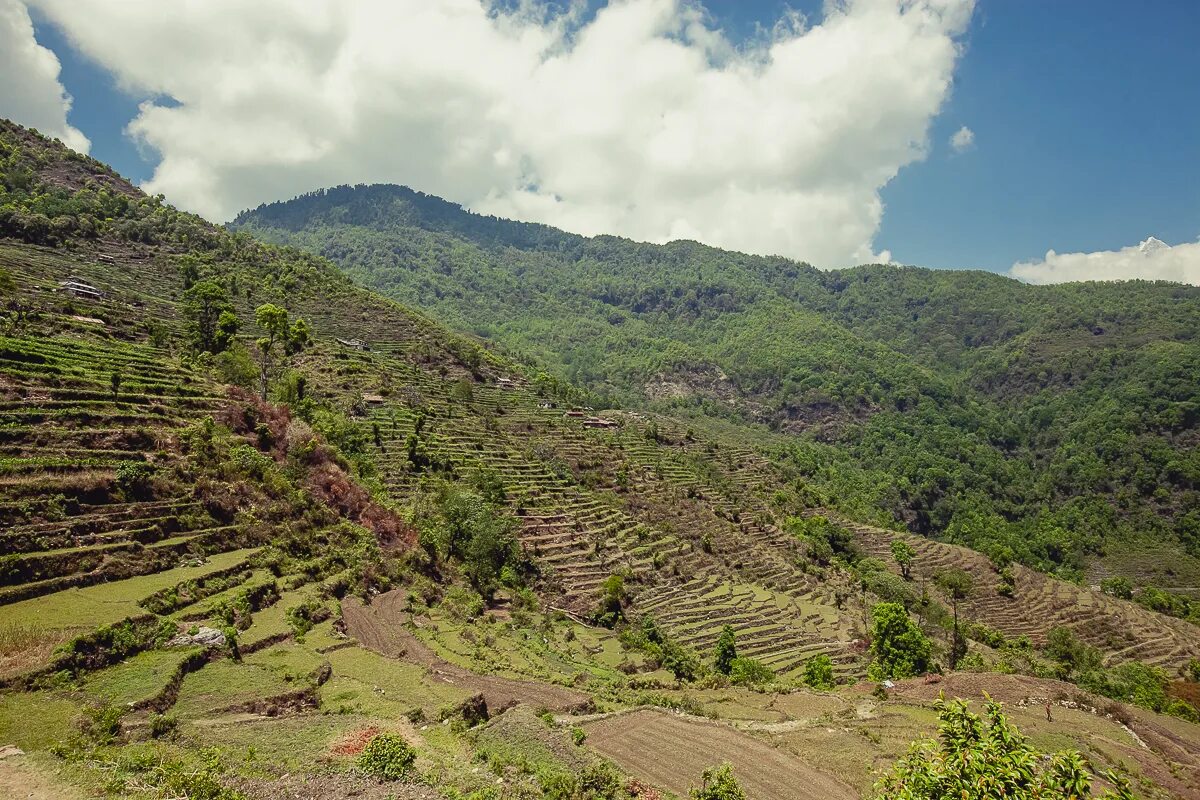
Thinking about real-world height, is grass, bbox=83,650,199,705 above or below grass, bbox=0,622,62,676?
below

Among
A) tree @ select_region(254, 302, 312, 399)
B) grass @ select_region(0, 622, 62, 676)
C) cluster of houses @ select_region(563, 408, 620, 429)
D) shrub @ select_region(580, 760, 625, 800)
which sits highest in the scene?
tree @ select_region(254, 302, 312, 399)

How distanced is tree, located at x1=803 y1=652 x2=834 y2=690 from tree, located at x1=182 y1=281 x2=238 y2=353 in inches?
2101

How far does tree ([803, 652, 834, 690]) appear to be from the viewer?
1459 inches

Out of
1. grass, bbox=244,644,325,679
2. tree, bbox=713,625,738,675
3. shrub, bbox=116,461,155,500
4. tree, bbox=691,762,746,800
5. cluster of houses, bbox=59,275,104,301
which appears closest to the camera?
tree, bbox=691,762,746,800

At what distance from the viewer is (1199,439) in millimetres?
128750

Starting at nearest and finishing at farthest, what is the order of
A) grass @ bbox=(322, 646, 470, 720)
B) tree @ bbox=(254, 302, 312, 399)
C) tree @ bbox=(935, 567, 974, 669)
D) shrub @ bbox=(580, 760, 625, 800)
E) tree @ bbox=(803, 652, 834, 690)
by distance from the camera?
shrub @ bbox=(580, 760, 625, 800) → grass @ bbox=(322, 646, 470, 720) → tree @ bbox=(803, 652, 834, 690) → tree @ bbox=(254, 302, 312, 399) → tree @ bbox=(935, 567, 974, 669)

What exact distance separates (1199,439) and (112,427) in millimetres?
181067

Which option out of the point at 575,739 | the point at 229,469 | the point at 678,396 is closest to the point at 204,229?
the point at 229,469

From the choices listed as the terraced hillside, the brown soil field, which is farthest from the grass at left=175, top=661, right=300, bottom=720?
the terraced hillside

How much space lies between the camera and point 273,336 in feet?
203

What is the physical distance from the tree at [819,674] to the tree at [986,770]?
2654 centimetres

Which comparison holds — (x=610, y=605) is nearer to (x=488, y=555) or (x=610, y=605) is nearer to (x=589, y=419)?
(x=488, y=555)

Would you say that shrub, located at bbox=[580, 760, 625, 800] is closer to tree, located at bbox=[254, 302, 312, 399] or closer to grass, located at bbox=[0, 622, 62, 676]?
grass, located at bbox=[0, 622, 62, 676]

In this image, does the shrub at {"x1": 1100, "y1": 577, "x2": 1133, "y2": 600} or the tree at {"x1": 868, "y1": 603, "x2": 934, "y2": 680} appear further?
the shrub at {"x1": 1100, "y1": 577, "x2": 1133, "y2": 600}
